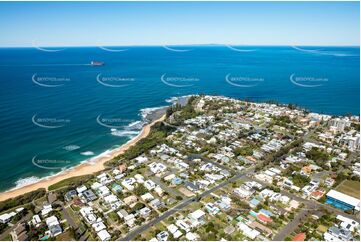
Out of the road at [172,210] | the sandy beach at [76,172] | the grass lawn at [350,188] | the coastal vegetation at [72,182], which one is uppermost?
the grass lawn at [350,188]

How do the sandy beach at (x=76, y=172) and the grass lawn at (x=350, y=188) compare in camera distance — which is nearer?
the grass lawn at (x=350, y=188)

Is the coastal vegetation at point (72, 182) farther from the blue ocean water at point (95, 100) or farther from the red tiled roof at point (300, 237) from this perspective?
the red tiled roof at point (300, 237)

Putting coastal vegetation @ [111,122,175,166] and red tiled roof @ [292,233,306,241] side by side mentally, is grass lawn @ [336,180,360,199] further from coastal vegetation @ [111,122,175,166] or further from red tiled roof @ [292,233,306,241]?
coastal vegetation @ [111,122,175,166]

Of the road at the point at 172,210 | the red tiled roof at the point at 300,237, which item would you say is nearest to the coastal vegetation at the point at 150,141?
the road at the point at 172,210

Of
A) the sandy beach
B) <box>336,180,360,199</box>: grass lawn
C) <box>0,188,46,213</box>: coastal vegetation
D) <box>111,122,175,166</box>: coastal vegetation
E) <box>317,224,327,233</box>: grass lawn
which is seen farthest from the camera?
<box>111,122,175,166</box>: coastal vegetation

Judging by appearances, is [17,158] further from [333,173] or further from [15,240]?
[333,173]

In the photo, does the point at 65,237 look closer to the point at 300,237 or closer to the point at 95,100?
the point at 300,237

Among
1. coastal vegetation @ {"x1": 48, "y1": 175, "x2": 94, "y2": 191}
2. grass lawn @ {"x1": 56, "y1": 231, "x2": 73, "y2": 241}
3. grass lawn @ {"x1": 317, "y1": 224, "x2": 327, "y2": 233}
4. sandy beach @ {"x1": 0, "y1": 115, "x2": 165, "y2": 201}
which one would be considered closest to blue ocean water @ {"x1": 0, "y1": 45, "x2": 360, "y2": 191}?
sandy beach @ {"x1": 0, "y1": 115, "x2": 165, "y2": 201}

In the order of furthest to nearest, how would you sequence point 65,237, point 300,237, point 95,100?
1. point 95,100
2. point 65,237
3. point 300,237

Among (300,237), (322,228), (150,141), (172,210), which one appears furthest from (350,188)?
(150,141)
